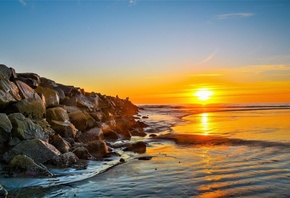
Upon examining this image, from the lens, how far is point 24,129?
1327 cm

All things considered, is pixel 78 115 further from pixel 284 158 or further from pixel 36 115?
pixel 284 158

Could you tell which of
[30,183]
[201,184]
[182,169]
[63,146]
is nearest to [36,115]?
[63,146]

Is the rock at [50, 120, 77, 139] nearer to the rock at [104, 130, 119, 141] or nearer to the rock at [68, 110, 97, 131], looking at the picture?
the rock at [68, 110, 97, 131]

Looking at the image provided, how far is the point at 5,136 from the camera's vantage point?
12664 millimetres

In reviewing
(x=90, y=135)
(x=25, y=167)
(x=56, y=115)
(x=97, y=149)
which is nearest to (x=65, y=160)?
(x=25, y=167)

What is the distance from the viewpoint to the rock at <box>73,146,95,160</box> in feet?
44.5

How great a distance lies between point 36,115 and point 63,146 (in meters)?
3.15

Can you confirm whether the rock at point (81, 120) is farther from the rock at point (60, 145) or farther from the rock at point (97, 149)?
the rock at point (60, 145)

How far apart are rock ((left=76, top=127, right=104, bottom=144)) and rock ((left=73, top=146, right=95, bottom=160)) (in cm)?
348

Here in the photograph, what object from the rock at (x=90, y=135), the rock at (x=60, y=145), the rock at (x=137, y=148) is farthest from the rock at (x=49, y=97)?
the rock at (x=137, y=148)

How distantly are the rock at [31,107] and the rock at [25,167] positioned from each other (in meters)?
5.24

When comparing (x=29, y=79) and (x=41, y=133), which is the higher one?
(x=29, y=79)

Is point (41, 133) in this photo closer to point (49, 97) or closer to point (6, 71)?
point (49, 97)

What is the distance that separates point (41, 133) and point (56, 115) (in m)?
3.62
